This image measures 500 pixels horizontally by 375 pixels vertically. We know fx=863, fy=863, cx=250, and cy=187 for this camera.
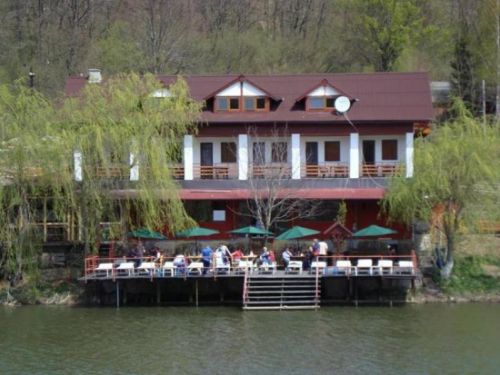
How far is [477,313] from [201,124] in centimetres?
1702

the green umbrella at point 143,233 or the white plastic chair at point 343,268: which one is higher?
the green umbrella at point 143,233

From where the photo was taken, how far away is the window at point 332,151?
4397 centimetres

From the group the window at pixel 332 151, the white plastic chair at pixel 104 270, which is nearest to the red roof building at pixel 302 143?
the window at pixel 332 151

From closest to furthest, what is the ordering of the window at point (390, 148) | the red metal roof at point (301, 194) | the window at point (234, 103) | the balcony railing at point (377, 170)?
the red metal roof at point (301, 194) → the balcony railing at point (377, 170) → the window at point (390, 148) → the window at point (234, 103)

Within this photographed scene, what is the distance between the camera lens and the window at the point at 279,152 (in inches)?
1699

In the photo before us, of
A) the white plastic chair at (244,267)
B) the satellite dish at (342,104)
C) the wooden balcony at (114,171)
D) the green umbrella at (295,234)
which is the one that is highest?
the satellite dish at (342,104)

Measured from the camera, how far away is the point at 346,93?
44.1 m

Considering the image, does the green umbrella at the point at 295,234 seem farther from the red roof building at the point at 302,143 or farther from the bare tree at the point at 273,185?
the red roof building at the point at 302,143

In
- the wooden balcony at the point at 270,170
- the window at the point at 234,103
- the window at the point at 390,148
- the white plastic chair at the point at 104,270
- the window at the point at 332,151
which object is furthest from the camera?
the window at the point at 332,151

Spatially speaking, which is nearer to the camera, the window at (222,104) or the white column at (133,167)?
the white column at (133,167)

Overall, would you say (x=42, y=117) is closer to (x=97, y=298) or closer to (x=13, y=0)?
(x=97, y=298)

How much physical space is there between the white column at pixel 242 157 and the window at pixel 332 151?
4.31 meters

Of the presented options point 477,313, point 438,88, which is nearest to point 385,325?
point 477,313

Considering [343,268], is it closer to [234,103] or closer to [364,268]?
[364,268]
